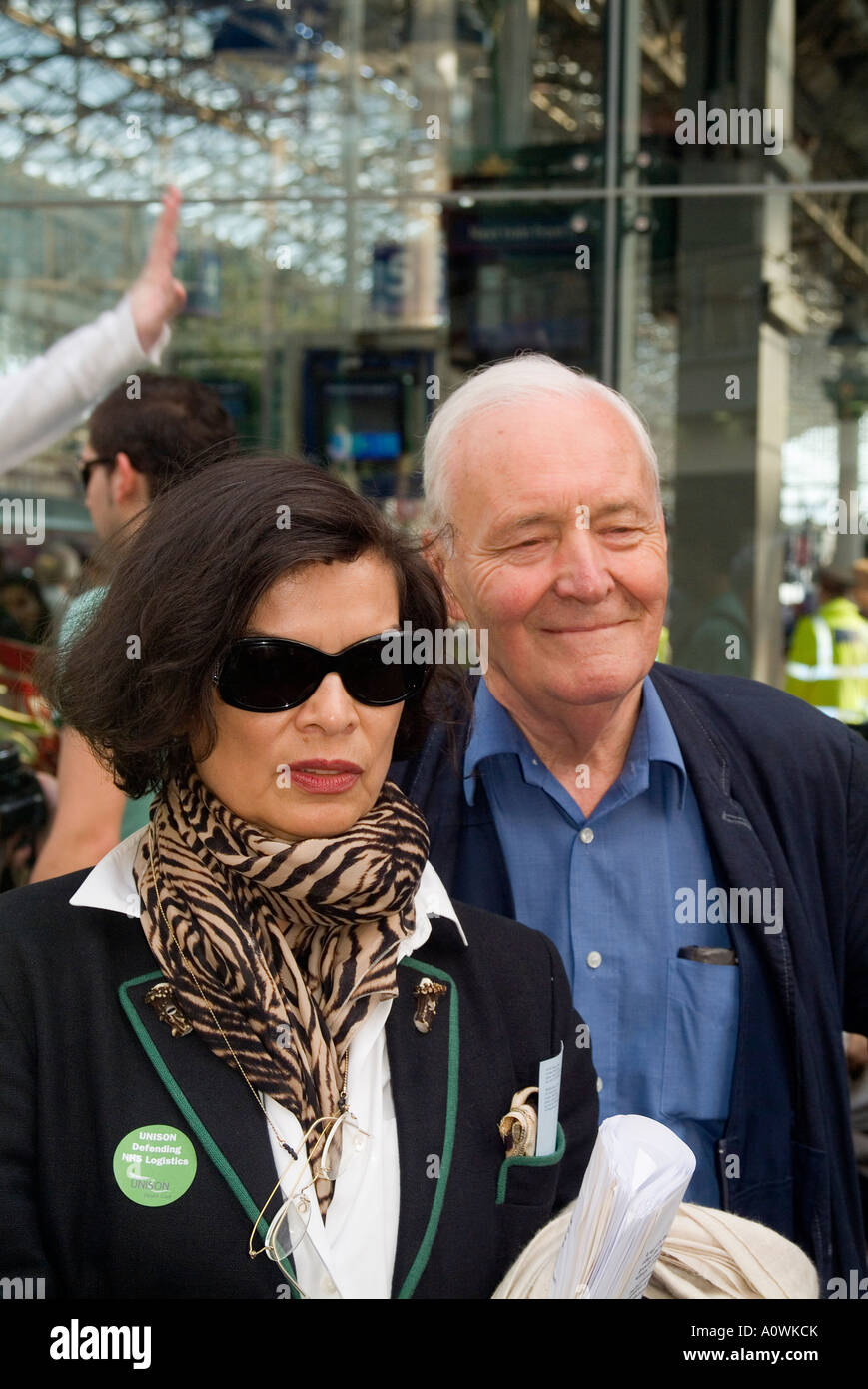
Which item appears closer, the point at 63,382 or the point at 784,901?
the point at 784,901

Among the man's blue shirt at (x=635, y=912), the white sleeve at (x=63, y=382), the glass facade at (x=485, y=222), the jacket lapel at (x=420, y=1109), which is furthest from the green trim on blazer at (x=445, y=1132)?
the glass facade at (x=485, y=222)

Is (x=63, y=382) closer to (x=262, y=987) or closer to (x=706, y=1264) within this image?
(x=262, y=987)

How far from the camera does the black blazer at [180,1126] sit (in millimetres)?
1458

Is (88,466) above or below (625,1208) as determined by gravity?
above

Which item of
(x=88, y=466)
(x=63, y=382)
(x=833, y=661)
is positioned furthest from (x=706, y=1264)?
(x=833, y=661)

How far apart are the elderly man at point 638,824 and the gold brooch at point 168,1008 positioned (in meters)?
0.68

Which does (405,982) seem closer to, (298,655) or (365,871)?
(365,871)

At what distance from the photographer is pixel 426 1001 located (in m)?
1.68

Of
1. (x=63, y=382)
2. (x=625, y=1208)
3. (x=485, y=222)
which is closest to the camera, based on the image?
(x=625, y=1208)

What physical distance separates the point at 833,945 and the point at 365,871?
3.16 feet

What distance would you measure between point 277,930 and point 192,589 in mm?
398

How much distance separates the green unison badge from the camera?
1.46 meters

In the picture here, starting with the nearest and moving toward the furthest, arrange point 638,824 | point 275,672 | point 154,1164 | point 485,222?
point 154,1164
point 275,672
point 638,824
point 485,222
